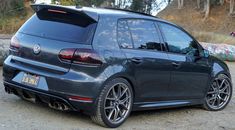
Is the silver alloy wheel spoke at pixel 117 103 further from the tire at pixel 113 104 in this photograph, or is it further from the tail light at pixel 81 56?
the tail light at pixel 81 56

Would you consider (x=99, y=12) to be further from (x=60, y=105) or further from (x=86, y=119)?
(x=86, y=119)

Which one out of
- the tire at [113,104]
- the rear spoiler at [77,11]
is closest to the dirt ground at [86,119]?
the tire at [113,104]

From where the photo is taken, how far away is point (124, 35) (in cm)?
771

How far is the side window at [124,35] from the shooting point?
764 centimetres

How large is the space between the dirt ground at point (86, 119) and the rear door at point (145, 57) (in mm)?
420

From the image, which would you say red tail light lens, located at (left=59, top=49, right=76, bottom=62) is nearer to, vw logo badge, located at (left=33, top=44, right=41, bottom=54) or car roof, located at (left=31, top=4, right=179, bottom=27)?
vw logo badge, located at (left=33, top=44, right=41, bottom=54)

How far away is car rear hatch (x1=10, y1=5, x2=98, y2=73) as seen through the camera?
7.21 m

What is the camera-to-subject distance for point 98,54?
23.5 ft

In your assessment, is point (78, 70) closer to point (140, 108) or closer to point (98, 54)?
point (98, 54)

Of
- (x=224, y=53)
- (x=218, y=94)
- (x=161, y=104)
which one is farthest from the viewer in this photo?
(x=224, y=53)

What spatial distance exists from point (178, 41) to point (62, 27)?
7.32ft

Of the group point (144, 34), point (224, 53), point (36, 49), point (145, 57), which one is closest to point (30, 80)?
point (36, 49)

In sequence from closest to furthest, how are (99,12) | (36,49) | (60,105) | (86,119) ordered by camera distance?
(60,105), (36,49), (99,12), (86,119)

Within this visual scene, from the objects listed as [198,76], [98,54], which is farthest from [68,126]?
Result: [198,76]
